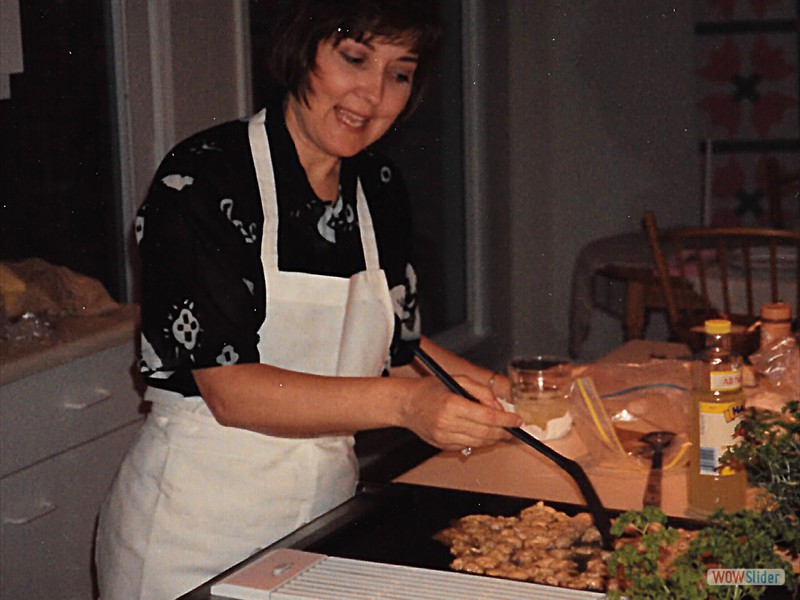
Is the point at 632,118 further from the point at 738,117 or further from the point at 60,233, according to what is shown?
the point at 60,233

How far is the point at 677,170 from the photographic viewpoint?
4.91 m

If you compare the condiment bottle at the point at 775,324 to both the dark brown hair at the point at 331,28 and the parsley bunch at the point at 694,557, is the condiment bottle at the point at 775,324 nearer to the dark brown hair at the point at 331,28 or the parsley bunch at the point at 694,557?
the dark brown hair at the point at 331,28

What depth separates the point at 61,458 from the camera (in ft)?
7.36

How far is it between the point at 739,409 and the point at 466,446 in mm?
319

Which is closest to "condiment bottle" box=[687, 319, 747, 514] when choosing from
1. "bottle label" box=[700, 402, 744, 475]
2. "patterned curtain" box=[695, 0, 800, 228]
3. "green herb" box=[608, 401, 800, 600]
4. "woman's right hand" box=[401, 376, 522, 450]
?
"bottle label" box=[700, 402, 744, 475]

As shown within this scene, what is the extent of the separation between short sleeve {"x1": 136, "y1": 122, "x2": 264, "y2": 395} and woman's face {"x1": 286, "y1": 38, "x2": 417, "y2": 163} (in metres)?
0.12

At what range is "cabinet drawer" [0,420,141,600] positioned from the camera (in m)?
2.11

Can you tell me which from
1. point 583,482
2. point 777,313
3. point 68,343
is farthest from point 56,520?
point 777,313

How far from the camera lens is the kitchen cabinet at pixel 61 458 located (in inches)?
83.0

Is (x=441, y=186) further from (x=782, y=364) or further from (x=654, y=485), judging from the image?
(x=654, y=485)

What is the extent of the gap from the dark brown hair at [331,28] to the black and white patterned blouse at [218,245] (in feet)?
0.27

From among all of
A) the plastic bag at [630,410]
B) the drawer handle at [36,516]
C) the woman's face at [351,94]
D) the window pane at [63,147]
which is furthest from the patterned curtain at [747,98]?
the woman's face at [351,94]

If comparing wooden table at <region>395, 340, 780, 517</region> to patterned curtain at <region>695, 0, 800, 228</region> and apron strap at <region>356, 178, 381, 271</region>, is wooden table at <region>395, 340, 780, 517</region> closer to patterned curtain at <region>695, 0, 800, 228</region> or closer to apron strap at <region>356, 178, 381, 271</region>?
apron strap at <region>356, 178, 381, 271</region>

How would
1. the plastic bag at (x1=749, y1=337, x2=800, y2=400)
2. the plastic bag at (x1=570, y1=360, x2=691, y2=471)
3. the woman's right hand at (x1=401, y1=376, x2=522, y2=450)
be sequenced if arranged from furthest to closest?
the plastic bag at (x1=749, y1=337, x2=800, y2=400), the plastic bag at (x1=570, y1=360, x2=691, y2=471), the woman's right hand at (x1=401, y1=376, x2=522, y2=450)
